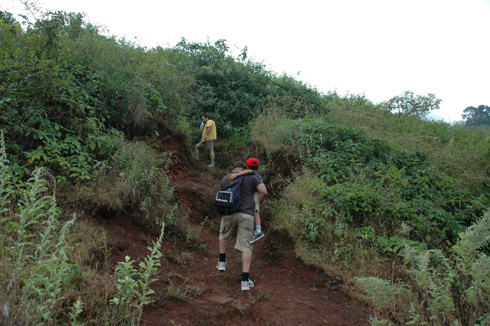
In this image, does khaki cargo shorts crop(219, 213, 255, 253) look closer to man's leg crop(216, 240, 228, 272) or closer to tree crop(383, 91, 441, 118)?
man's leg crop(216, 240, 228, 272)

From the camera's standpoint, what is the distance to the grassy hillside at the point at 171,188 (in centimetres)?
334

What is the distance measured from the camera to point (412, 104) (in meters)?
14.2

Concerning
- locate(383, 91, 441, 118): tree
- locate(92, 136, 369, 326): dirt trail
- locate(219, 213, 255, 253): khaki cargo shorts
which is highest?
locate(383, 91, 441, 118): tree

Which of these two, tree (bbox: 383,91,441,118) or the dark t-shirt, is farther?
tree (bbox: 383,91,441,118)

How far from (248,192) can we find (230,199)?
14.3 inches

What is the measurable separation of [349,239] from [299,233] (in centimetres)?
91

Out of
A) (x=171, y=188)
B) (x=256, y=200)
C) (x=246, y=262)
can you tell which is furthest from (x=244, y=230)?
(x=171, y=188)

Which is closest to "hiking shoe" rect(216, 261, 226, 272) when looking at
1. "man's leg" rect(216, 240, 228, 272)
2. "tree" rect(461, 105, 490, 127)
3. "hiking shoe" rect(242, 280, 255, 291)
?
"man's leg" rect(216, 240, 228, 272)

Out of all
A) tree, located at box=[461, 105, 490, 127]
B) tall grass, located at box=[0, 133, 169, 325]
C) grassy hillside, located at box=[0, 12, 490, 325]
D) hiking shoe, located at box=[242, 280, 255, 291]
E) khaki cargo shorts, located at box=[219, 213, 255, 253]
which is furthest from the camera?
tree, located at box=[461, 105, 490, 127]

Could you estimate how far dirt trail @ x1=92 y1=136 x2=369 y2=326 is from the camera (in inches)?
172

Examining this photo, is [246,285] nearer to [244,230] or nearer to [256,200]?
[244,230]

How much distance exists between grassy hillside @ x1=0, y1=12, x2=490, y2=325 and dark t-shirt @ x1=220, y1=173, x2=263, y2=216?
1.20 meters

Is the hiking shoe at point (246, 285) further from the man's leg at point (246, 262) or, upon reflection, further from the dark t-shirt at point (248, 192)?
the dark t-shirt at point (248, 192)

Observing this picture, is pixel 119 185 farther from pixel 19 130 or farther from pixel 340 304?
pixel 340 304
